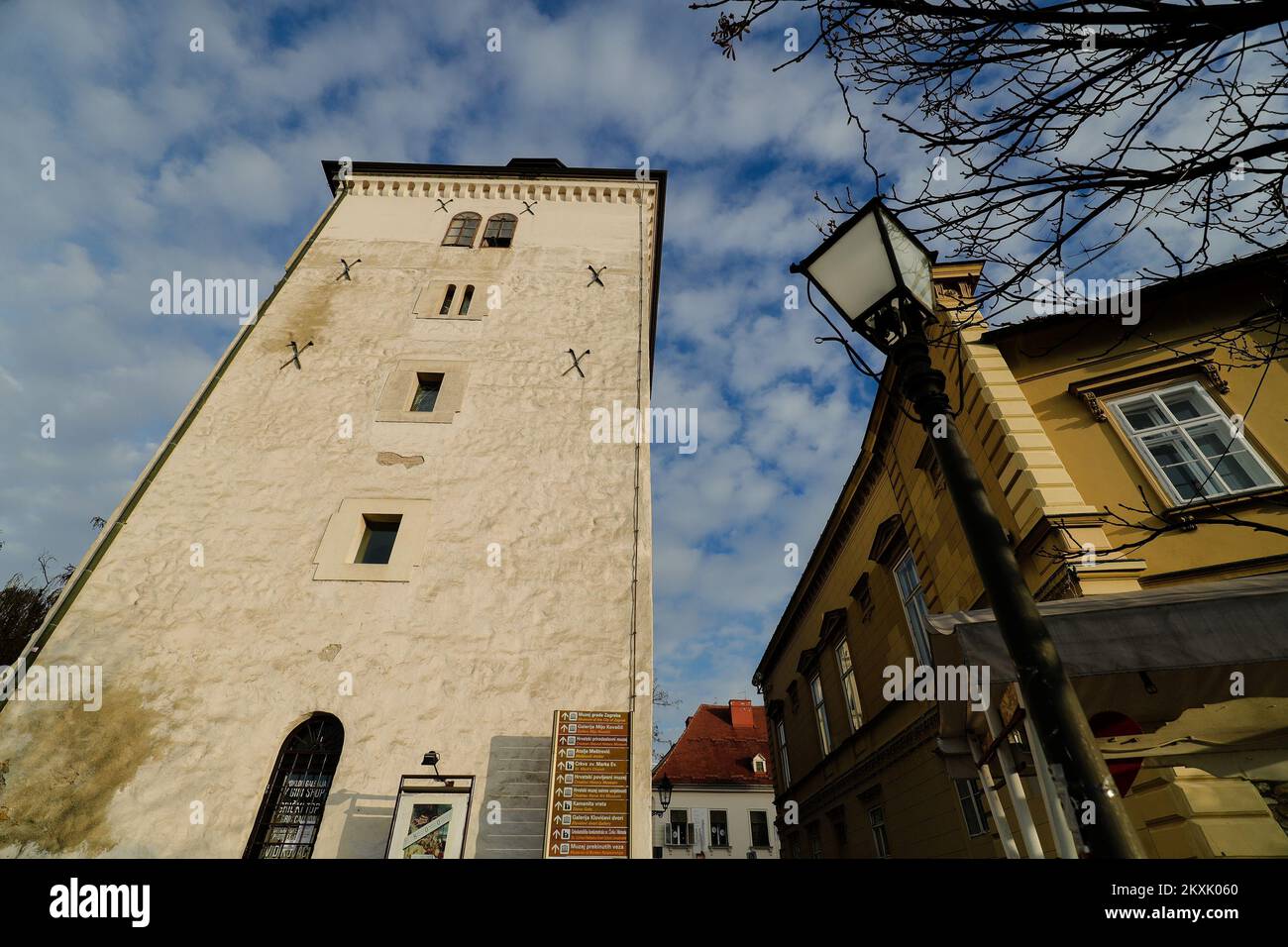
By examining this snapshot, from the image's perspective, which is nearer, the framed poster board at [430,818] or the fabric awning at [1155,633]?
the fabric awning at [1155,633]

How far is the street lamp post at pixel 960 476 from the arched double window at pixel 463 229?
12.2 meters

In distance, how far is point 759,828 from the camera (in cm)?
2809

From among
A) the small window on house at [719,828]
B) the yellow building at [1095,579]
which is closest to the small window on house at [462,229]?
the yellow building at [1095,579]

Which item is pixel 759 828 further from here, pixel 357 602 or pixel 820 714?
pixel 357 602

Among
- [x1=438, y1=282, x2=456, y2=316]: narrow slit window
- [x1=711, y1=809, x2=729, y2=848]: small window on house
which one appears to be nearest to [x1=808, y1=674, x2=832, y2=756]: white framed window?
[x1=438, y1=282, x2=456, y2=316]: narrow slit window

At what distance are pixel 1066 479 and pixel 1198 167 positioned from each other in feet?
15.0

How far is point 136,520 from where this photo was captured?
8.50 meters

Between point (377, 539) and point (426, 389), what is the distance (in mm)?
3201

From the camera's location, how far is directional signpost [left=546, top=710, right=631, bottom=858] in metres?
6.14

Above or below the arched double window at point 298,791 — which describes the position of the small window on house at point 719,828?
above

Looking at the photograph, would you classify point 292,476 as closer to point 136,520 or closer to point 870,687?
point 136,520

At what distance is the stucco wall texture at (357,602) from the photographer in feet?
21.2

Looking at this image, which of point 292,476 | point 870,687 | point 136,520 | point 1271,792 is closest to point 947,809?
point 870,687

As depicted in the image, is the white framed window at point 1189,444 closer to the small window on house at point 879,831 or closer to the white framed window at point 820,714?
the small window on house at point 879,831
